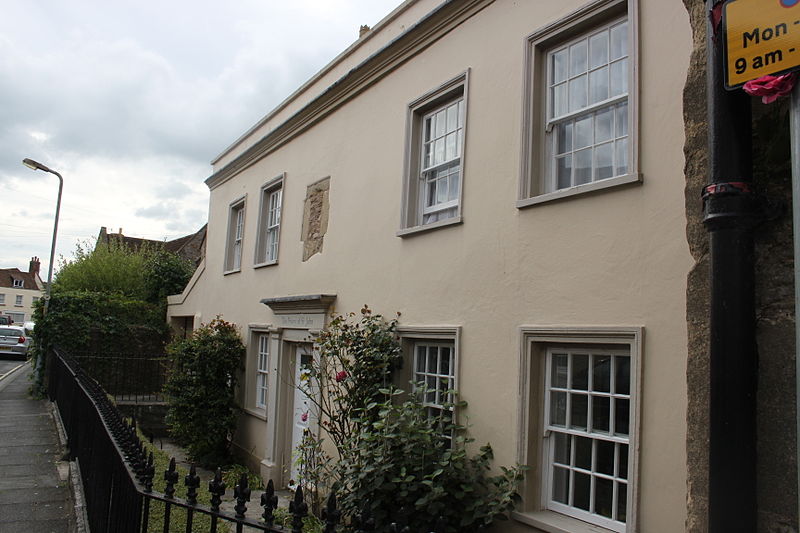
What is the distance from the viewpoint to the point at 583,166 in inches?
224

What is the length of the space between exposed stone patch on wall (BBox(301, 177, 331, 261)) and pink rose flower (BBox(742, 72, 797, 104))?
7.46 m

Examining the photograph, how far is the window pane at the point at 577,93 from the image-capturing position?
5.75m

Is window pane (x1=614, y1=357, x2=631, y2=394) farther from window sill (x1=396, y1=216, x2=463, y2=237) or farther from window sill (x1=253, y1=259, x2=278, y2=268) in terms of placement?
window sill (x1=253, y1=259, x2=278, y2=268)

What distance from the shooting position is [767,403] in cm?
279

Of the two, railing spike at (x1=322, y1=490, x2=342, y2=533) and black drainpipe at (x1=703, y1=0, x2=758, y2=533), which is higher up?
black drainpipe at (x1=703, y1=0, x2=758, y2=533)

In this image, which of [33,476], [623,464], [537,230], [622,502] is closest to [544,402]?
[623,464]

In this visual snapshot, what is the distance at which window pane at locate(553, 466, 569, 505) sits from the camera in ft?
17.7

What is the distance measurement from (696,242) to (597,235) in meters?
1.98

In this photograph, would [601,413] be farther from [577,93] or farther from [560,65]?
[560,65]

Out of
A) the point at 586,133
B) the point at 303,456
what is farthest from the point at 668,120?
the point at 303,456

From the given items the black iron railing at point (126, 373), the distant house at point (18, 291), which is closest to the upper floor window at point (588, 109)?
the black iron railing at point (126, 373)

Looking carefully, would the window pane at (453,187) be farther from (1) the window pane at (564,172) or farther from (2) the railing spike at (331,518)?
(2) the railing spike at (331,518)

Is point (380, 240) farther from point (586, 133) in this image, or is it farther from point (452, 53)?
point (586, 133)

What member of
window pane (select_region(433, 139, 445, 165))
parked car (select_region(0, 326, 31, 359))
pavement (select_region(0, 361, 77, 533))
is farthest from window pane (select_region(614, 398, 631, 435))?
parked car (select_region(0, 326, 31, 359))
